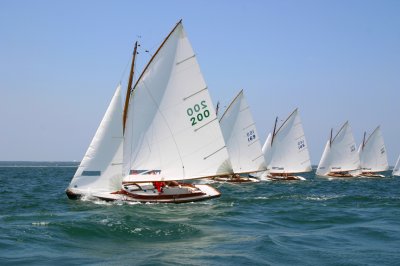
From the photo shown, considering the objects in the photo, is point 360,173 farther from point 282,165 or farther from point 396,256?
point 396,256

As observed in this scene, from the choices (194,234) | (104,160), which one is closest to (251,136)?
(104,160)

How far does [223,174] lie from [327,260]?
683 inches

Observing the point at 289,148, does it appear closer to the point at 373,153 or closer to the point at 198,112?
the point at 373,153

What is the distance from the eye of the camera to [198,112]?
32375mm

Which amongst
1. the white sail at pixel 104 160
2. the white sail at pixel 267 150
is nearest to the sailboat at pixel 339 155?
the white sail at pixel 267 150

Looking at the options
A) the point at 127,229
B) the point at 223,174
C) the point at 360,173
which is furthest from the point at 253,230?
the point at 360,173

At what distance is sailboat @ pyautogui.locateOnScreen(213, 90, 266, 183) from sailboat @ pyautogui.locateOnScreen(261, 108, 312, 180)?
9.38 meters

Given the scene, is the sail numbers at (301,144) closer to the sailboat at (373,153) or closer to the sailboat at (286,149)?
the sailboat at (286,149)

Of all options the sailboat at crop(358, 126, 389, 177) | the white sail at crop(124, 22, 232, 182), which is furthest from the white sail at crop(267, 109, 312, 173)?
the white sail at crop(124, 22, 232, 182)

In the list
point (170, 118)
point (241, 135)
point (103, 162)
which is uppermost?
point (241, 135)

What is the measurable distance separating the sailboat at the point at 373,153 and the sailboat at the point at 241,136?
39.8 m

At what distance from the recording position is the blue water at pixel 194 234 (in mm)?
16469

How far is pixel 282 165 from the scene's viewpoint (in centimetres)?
7331

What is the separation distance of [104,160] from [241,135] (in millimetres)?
32410
